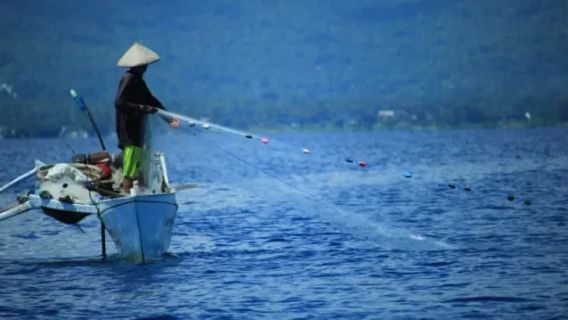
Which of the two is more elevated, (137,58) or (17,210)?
(137,58)

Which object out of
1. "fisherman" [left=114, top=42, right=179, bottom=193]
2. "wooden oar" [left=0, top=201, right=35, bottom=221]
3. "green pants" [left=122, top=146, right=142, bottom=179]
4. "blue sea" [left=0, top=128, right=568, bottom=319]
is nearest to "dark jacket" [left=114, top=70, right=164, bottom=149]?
"fisherman" [left=114, top=42, right=179, bottom=193]

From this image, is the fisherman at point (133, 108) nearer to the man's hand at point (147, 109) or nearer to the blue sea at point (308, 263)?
the man's hand at point (147, 109)

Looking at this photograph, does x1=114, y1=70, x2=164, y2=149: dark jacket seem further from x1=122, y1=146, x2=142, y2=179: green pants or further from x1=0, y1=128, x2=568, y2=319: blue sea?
x1=0, y1=128, x2=568, y2=319: blue sea

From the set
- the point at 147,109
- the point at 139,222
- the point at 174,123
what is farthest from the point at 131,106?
the point at 139,222

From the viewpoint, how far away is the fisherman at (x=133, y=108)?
32.9 m

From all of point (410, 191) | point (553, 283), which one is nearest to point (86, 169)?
point (553, 283)

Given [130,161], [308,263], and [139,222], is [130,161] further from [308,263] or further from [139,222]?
[308,263]

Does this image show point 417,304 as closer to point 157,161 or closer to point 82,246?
point 157,161

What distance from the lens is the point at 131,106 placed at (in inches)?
1294

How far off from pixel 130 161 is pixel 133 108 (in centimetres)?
135

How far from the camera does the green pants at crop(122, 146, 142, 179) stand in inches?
1308

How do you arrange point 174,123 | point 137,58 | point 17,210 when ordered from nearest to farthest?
point 137,58, point 174,123, point 17,210

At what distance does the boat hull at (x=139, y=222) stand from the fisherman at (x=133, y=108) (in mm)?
1023

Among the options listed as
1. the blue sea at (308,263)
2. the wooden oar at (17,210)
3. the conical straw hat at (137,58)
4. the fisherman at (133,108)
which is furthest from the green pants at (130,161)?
the wooden oar at (17,210)
